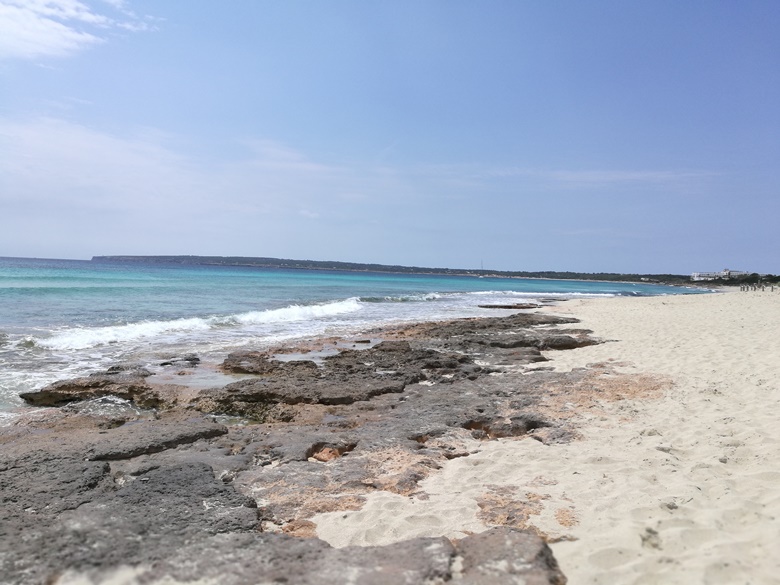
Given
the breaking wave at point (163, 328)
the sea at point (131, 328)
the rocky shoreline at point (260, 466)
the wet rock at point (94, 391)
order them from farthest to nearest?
the breaking wave at point (163, 328) → the sea at point (131, 328) → the wet rock at point (94, 391) → the rocky shoreline at point (260, 466)

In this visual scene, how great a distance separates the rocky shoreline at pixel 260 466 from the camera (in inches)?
107

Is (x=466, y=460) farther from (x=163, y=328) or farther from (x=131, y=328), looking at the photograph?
(x=163, y=328)

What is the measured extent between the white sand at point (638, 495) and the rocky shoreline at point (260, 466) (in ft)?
0.70

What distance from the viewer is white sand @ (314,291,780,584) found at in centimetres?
279

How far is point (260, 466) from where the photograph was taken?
4.54 m

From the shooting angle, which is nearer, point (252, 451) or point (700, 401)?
point (252, 451)

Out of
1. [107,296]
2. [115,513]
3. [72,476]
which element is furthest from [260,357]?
[107,296]

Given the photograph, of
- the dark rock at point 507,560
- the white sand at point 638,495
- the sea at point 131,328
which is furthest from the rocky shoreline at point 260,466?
the sea at point 131,328

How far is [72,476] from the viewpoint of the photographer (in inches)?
156

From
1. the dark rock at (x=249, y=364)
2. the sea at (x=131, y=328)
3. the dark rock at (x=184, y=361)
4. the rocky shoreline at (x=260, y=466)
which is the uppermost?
the rocky shoreline at (x=260, y=466)

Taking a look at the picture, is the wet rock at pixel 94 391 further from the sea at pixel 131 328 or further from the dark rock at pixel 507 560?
the dark rock at pixel 507 560

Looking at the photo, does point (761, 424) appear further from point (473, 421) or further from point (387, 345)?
point (387, 345)

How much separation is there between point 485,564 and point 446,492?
131cm

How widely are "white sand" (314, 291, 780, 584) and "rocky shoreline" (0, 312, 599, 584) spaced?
0.70 ft
